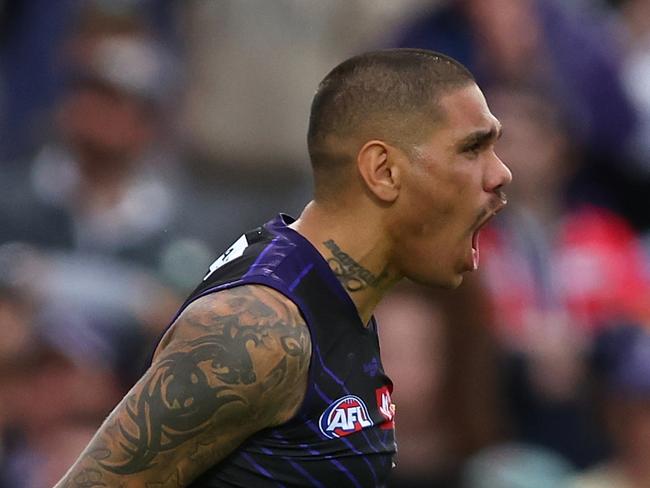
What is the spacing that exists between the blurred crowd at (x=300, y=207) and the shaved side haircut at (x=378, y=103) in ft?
8.86

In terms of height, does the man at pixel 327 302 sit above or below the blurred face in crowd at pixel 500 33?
below

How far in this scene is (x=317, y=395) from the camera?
333cm

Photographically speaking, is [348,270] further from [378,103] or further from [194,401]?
[194,401]

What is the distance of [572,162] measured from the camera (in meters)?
7.84

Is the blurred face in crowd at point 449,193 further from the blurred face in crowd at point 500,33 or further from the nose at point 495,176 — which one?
the blurred face in crowd at point 500,33

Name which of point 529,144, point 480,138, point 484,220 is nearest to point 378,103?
point 480,138

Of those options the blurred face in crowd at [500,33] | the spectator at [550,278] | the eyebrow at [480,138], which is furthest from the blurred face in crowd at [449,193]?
the blurred face in crowd at [500,33]

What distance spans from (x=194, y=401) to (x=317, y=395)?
32cm

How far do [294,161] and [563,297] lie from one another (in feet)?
6.25

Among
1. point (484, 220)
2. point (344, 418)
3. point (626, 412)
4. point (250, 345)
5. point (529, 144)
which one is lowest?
point (626, 412)

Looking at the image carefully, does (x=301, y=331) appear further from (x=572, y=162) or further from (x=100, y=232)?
(x=572, y=162)

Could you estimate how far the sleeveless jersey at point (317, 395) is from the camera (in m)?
3.31

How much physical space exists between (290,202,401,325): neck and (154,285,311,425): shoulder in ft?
1.04

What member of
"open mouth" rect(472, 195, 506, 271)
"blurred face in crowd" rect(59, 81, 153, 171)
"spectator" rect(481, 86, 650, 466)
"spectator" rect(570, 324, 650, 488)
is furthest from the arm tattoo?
"blurred face in crowd" rect(59, 81, 153, 171)
